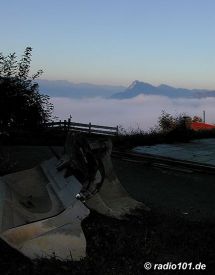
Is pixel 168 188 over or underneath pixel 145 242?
underneath

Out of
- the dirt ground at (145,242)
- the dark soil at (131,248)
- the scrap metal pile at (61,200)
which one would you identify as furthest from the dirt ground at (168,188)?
the scrap metal pile at (61,200)

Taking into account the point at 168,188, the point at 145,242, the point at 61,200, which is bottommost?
the point at 168,188

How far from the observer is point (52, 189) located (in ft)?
24.3

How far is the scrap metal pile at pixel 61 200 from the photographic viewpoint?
A: 229 inches

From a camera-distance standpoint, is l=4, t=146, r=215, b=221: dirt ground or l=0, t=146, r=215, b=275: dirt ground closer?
l=0, t=146, r=215, b=275: dirt ground

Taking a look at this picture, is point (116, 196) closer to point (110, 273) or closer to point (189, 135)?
point (110, 273)

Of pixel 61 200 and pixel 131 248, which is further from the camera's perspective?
pixel 61 200

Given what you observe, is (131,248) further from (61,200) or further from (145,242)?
(61,200)

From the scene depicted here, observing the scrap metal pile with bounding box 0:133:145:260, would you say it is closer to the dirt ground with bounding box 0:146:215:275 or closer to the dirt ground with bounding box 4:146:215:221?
the dirt ground with bounding box 0:146:215:275

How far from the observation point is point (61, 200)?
22.7 feet

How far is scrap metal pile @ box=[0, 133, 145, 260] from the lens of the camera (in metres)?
5.82

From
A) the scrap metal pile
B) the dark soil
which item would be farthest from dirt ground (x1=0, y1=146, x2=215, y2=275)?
the scrap metal pile

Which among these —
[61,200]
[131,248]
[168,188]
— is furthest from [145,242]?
[168,188]

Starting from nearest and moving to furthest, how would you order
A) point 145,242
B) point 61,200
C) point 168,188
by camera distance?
point 145,242, point 61,200, point 168,188
